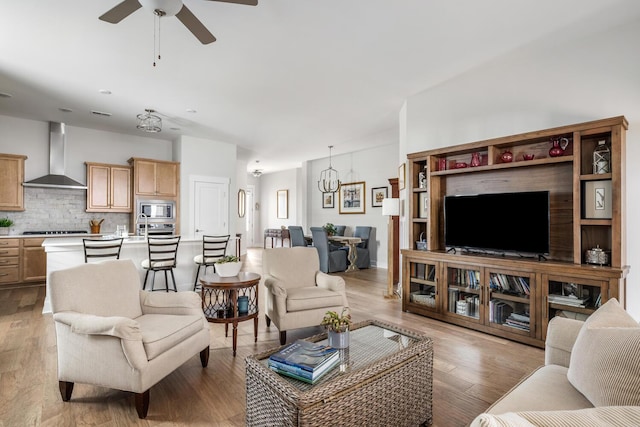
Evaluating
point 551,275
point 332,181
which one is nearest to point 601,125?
point 551,275

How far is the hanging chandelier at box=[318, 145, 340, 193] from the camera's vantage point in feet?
29.5

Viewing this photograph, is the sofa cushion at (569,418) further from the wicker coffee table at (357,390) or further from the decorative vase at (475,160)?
the decorative vase at (475,160)

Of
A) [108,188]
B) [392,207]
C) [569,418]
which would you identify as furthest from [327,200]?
[569,418]

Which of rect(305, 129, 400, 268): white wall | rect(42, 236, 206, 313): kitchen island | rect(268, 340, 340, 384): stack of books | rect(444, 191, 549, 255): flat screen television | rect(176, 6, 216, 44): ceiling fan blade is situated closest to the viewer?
rect(268, 340, 340, 384): stack of books

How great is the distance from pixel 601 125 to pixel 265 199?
1038cm

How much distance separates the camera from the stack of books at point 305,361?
159 centimetres

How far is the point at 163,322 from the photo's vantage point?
2.35 m

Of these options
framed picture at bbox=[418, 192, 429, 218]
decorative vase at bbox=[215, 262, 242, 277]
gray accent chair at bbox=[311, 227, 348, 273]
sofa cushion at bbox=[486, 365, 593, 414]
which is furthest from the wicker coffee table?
gray accent chair at bbox=[311, 227, 348, 273]

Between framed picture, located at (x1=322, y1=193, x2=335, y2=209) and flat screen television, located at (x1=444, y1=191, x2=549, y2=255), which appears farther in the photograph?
framed picture, located at (x1=322, y1=193, x2=335, y2=209)

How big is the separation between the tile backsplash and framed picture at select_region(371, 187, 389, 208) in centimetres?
561

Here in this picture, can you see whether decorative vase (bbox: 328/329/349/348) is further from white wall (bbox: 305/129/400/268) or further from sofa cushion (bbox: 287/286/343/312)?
white wall (bbox: 305/129/400/268)

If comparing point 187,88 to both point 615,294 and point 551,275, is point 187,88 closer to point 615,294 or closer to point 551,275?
point 551,275

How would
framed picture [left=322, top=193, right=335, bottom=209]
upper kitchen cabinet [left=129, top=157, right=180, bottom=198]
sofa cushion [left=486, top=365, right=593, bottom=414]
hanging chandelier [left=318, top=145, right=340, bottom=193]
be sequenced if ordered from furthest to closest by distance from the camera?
framed picture [left=322, top=193, right=335, bottom=209] < hanging chandelier [left=318, top=145, right=340, bottom=193] < upper kitchen cabinet [left=129, top=157, right=180, bottom=198] < sofa cushion [left=486, top=365, right=593, bottom=414]

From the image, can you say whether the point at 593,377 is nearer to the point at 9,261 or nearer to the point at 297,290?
the point at 297,290
